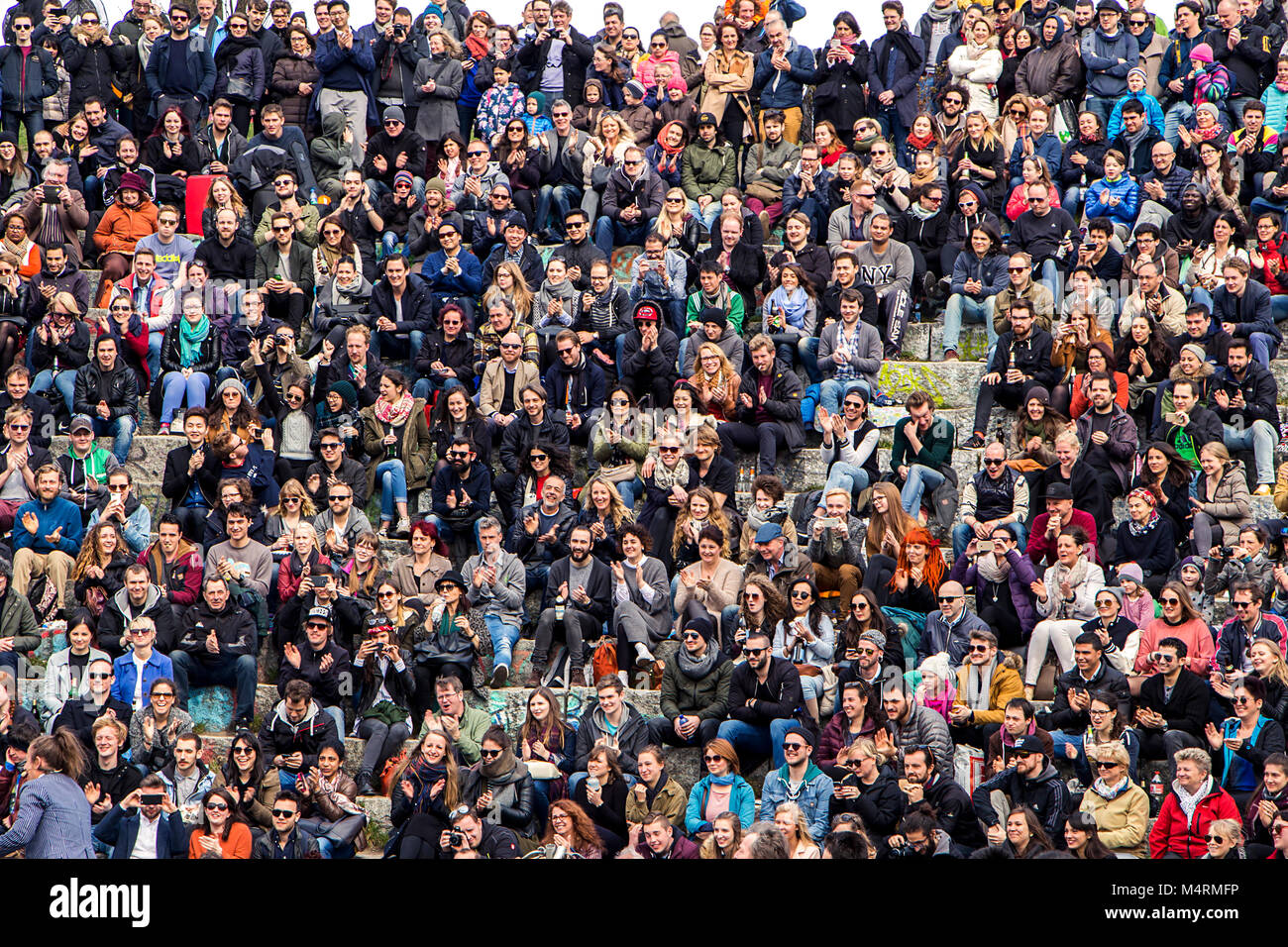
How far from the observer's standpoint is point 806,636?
48.1 ft

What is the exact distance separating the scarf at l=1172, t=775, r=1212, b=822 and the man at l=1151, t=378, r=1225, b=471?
3842 mm

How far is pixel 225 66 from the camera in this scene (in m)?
21.2

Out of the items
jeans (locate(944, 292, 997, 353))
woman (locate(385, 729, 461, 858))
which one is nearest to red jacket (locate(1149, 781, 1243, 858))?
woman (locate(385, 729, 461, 858))

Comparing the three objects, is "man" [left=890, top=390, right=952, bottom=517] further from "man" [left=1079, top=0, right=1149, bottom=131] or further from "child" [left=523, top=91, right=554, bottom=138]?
"child" [left=523, top=91, right=554, bottom=138]

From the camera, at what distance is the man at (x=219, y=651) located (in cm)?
1501

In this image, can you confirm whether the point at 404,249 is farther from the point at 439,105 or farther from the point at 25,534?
the point at 25,534

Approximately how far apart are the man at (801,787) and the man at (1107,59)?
31.8 ft

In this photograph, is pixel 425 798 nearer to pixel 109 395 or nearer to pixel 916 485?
pixel 916 485

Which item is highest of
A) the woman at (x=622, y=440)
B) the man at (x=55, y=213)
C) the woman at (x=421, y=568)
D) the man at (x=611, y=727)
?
the man at (x=55, y=213)

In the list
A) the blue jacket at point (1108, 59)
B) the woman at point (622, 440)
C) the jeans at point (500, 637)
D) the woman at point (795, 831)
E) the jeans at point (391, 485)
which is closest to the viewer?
the woman at point (795, 831)

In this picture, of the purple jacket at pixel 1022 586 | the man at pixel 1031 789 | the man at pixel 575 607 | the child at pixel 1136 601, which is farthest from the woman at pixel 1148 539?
the man at pixel 575 607

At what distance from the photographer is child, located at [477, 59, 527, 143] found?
2070 cm

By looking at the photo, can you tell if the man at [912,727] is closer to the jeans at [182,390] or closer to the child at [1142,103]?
the jeans at [182,390]

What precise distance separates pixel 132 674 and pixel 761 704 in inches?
194
